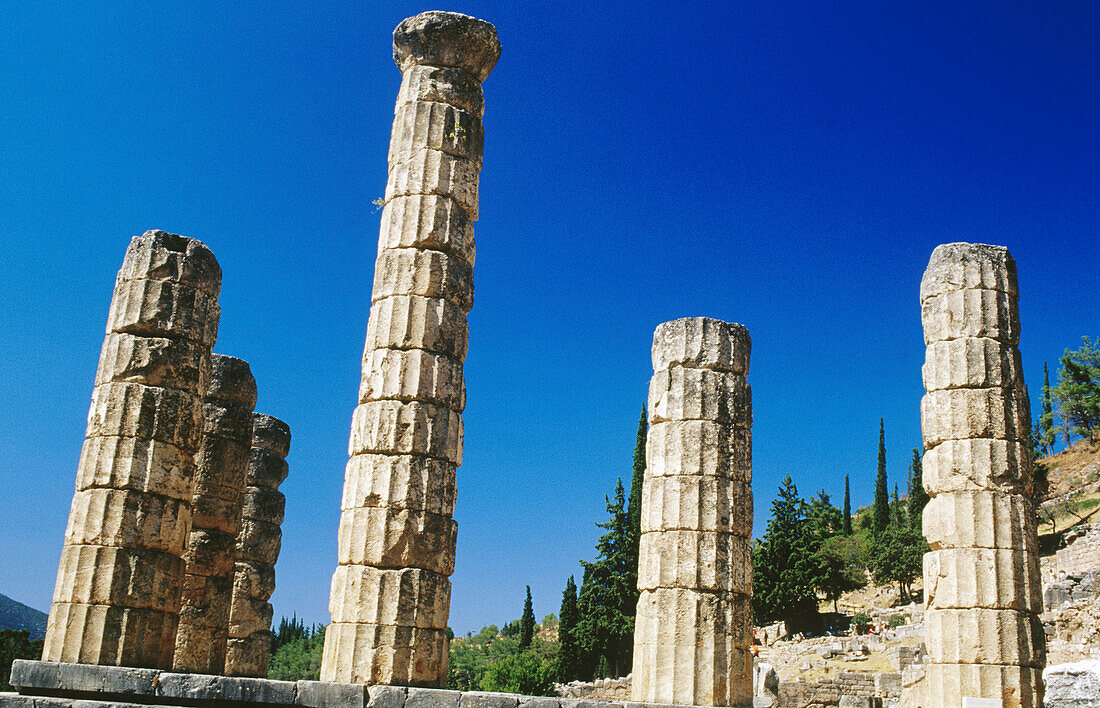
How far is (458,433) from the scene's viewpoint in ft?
39.3

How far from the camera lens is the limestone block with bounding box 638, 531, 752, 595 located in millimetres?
10750

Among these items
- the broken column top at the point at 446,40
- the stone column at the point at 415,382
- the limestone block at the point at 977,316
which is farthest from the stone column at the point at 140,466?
the limestone block at the point at 977,316

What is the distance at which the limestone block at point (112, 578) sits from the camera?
35.3 ft

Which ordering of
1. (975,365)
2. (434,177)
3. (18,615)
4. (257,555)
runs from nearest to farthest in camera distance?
(434,177)
(975,365)
(257,555)
(18,615)

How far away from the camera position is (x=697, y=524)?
36.0ft

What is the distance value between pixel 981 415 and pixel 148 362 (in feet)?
35.3

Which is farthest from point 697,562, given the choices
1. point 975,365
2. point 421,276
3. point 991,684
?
point 975,365

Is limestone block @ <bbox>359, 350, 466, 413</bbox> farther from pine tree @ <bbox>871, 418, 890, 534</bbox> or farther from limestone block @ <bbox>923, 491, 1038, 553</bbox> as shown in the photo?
pine tree @ <bbox>871, 418, 890, 534</bbox>

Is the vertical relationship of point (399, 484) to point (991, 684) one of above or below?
above

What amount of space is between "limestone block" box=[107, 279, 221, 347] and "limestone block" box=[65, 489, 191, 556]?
207 cm

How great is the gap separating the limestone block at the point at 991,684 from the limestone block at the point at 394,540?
6.35 metres

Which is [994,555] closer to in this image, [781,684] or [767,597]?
[781,684]

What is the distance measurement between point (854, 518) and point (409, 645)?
69.3 metres

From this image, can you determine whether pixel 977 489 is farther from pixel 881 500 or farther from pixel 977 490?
pixel 881 500
